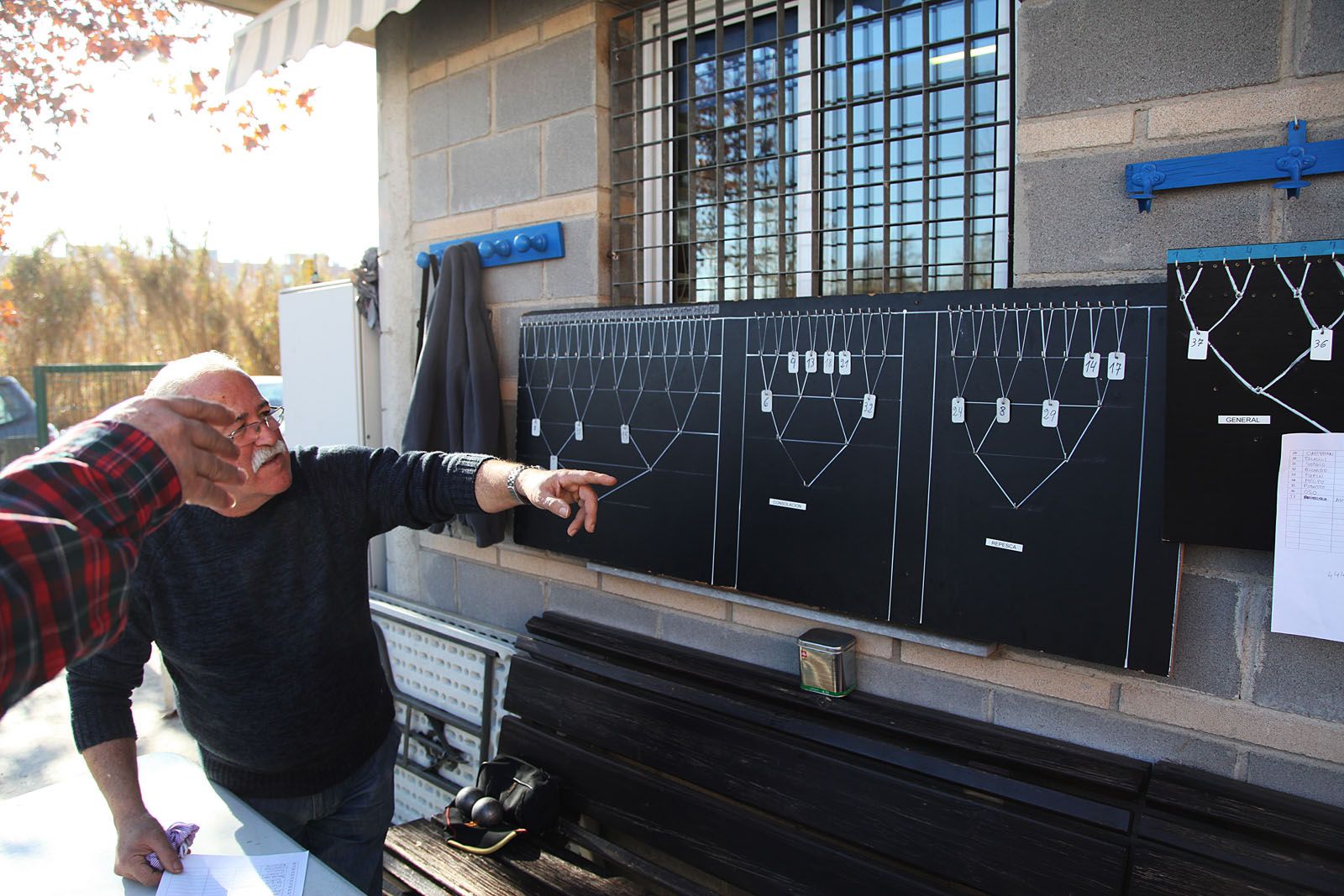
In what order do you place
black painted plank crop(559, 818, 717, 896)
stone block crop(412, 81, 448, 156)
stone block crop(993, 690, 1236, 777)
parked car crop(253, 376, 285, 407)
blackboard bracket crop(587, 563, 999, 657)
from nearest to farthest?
1. stone block crop(993, 690, 1236, 777)
2. blackboard bracket crop(587, 563, 999, 657)
3. black painted plank crop(559, 818, 717, 896)
4. stone block crop(412, 81, 448, 156)
5. parked car crop(253, 376, 285, 407)

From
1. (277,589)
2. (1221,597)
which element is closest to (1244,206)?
(1221,597)

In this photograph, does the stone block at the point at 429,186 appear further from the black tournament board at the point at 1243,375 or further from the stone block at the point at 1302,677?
the stone block at the point at 1302,677

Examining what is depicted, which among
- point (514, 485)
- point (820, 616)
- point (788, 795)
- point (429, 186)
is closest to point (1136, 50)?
point (820, 616)

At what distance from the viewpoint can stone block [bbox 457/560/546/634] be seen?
327 centimetres

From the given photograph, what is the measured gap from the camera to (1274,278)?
1.70m

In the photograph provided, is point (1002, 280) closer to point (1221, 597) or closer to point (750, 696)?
point (1221, 597)

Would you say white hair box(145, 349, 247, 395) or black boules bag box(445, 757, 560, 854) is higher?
white hair box(145, 349, 247, 395)

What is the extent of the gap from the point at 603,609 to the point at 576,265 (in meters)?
1.24

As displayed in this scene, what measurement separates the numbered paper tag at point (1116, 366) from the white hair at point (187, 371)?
1914 millimetres

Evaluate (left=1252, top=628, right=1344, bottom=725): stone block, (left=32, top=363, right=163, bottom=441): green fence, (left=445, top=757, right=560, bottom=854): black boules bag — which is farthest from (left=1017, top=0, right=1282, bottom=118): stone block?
(left=32, top=363, right=163, bottom=441): green fence

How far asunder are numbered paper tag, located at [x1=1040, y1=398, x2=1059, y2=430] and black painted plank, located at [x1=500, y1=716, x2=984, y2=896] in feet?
3.40

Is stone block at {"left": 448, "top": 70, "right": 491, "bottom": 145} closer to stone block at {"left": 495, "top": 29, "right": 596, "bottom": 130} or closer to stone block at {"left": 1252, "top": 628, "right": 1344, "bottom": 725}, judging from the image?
stone block at {"left": 495, "top": 29, "right": 596, "bottom": 130}

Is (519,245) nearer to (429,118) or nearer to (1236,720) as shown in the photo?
(429,118)

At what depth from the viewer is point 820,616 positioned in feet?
7.89
